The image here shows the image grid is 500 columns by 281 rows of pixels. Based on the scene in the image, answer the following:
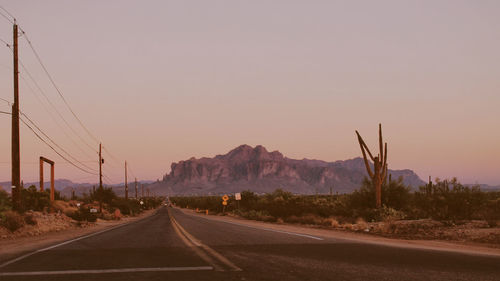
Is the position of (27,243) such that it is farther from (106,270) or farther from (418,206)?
(418,206)

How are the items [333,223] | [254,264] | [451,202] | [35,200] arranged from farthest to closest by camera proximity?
[35,200] < [333,223] < [451,202] < [254,264]

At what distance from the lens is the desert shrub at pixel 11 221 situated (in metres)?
21.6

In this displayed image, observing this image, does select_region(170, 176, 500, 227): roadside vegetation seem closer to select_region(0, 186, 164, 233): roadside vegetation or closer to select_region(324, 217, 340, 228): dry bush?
select_region(324, 217, 340, 228): dry bush

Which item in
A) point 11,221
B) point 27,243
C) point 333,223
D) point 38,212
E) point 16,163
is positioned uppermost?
point 16,163

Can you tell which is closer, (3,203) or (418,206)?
(3,203)

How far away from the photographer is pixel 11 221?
22.0 metres

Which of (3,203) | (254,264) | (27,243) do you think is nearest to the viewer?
(254,264)

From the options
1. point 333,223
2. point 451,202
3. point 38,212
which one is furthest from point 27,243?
point 451,202

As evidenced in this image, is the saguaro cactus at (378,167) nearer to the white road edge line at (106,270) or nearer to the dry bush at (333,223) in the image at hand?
the dry bush at (333,223)

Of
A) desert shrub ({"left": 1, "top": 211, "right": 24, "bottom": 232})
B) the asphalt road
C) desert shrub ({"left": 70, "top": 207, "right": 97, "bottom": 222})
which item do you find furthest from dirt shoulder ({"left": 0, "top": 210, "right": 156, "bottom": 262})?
desert shrub ({"left": 70, "top": 207, "right": 97, "bottom": 222})

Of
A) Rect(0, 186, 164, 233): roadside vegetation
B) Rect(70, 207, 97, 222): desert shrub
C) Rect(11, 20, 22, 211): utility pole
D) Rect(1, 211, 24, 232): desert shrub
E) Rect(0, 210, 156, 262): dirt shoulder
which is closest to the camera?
Rect(0, 210, 156, 262): dirt shoulder

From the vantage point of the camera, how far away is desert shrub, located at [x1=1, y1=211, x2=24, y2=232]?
21605 millimetres

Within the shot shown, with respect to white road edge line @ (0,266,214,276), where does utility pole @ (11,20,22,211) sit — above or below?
above

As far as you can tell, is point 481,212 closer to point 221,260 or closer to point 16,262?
point 221,260
